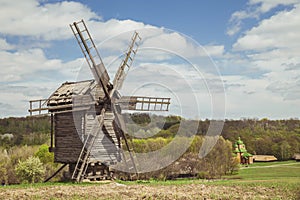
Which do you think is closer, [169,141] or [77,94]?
[77,94]

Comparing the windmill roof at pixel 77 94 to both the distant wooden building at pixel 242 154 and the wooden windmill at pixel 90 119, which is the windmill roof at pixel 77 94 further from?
the distant wooden building at pixel 242 154

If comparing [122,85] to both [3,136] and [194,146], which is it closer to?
[194,146]

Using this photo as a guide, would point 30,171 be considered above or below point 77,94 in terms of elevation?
below

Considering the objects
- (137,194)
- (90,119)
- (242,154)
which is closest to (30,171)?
(90,119)

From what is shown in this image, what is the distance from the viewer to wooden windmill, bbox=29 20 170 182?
20938 mm

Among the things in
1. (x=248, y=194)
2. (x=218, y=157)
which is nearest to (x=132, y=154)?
(x=248, y=194)

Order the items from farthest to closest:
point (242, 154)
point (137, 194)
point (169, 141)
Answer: point (242, 154), point (169, 141), point (137, 194)

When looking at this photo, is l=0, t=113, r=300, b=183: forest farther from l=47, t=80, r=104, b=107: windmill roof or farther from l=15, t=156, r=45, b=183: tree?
l=47, t=80, r=104, b=107: windmill roof

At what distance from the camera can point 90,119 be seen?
2109cm

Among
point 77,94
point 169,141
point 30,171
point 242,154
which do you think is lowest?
point 30,171

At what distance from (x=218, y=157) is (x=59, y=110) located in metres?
21.5

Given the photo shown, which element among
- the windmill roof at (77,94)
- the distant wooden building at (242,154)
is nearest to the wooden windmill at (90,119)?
the windmill roof at (77,94)

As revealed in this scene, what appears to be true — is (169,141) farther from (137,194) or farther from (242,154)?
(137,194)

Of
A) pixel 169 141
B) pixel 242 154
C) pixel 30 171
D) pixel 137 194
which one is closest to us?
pixel 137 194
